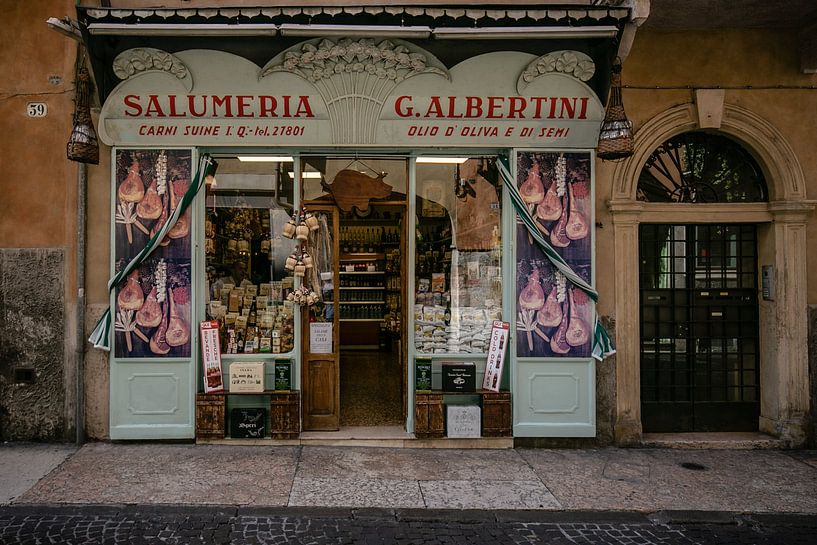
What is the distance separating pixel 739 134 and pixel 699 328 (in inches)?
98.3

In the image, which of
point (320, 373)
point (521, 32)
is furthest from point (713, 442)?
point (521, 32)

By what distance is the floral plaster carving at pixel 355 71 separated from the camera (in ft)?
21.8

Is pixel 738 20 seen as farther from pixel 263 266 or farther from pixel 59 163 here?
pixel 59 163

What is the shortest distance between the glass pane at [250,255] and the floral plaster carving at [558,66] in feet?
10.1

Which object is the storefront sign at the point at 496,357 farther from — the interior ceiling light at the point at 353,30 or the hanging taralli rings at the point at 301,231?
the interior ceiling light at the point at 353,30

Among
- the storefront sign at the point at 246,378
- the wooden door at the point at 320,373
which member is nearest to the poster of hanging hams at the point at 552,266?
the wooden door at the point at 320,373

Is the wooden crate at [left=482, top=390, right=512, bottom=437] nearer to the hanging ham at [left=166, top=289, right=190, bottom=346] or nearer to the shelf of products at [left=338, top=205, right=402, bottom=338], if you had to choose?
the hanging ham at [left=166, top=289, right=190, bottom=346]

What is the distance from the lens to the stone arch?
22.9ft

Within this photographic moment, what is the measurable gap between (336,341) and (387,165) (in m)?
2.34

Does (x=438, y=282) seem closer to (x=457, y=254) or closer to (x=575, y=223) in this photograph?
(x=457, y=254)

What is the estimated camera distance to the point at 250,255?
7234 mm

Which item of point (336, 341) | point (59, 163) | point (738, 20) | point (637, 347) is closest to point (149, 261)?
point (59, 163)

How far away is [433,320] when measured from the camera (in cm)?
726

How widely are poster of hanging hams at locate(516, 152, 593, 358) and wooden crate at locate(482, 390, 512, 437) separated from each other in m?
0.59
